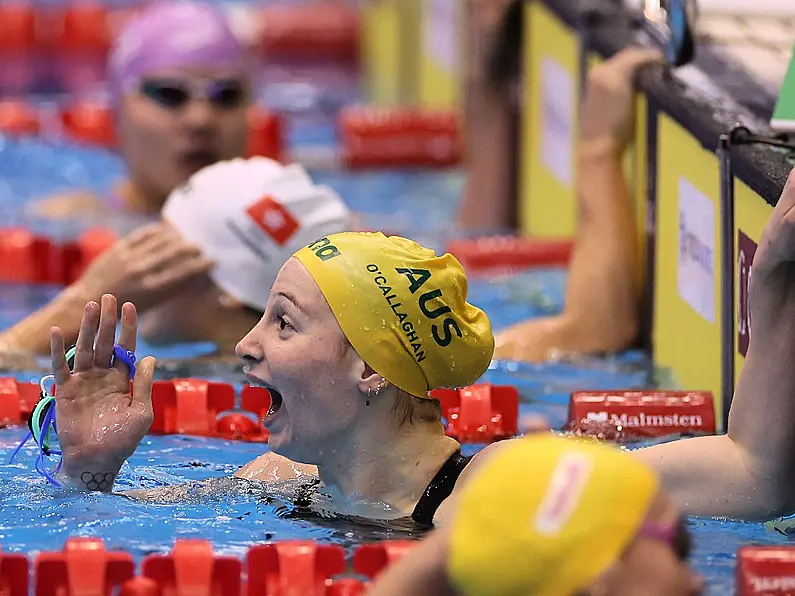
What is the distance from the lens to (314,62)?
995cm

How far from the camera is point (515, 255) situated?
5.32m

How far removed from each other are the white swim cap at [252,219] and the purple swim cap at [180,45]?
4.99 feet

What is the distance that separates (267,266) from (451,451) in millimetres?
1296

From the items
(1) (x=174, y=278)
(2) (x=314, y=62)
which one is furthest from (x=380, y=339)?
(2) (x=314, y=62)

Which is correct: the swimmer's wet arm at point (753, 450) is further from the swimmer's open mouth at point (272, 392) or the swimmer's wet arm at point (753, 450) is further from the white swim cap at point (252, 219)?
the white swim cap at point (252, 219)

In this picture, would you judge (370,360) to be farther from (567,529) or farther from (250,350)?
(567,529)

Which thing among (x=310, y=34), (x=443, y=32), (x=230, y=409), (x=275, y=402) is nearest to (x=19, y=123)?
(x=443, y=32)

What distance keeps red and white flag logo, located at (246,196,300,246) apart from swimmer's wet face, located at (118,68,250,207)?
147 centimetres

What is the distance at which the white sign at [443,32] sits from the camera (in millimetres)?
7914

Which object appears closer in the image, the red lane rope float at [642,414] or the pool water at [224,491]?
the pool water at [224,491]

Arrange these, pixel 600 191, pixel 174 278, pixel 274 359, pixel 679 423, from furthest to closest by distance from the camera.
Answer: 1. pixel 600 191
2. pixel 174 278
3. pixel 679 423
4. pixel 274 359

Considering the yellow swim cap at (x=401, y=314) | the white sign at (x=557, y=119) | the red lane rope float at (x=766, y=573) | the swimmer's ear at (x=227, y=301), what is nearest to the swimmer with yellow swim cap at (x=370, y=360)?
the yellow swim cap at (x=401, y=314)

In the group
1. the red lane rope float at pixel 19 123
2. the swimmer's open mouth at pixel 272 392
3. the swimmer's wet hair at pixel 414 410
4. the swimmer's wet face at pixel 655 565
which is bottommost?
the red lane rope float at pixel 19 123

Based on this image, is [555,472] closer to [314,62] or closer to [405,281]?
[405,281]
